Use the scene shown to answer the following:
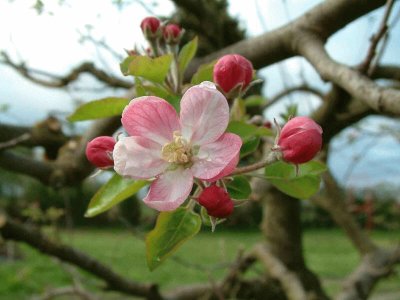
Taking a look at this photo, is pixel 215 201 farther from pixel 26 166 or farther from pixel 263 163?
pixel 26 166

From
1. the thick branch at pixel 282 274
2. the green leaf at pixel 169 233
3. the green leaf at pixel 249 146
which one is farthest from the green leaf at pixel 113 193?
the thick branch at pixel 282 274

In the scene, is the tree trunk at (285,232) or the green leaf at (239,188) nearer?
the green leaf at (239,188)

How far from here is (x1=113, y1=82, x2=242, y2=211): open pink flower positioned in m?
0.70

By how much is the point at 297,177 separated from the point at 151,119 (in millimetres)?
326

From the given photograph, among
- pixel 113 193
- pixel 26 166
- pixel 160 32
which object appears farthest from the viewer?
pixel 26 166

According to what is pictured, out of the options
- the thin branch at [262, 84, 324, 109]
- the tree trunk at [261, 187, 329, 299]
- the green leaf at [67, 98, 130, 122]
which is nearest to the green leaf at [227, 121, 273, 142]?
the green leaf at [67, 98, 130, 122]

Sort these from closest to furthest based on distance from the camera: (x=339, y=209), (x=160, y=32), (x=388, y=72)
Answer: (x=160, y=32) → (x=388, y=72) → (x=339, y=209)

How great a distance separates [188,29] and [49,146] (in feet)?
4.09

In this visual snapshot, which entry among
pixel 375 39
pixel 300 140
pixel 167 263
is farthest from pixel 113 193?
pixel 167 263

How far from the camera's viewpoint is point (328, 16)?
1.42 metres

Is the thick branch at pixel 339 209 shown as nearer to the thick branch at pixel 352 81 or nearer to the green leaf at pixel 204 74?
the thick branch at pixel 352 81

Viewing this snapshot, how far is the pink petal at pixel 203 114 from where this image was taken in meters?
0.71

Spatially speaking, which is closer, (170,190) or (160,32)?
(170,190)

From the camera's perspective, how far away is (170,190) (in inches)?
27.9
